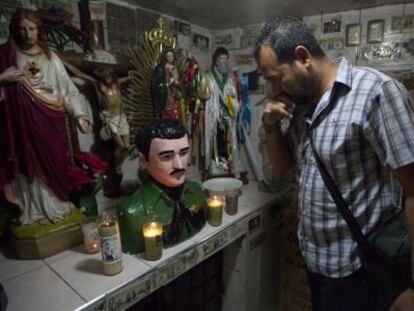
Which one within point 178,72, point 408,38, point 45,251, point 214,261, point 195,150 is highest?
point 408,38

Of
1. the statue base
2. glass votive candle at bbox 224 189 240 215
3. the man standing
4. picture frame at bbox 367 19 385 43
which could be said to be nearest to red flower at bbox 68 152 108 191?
the statue base

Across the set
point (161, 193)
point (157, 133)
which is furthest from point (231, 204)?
point (157, 133)

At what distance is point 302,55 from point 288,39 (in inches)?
2.1

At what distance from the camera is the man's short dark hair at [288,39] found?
67 cm

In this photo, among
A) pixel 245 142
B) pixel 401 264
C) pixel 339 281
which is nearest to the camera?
pixel 401 264

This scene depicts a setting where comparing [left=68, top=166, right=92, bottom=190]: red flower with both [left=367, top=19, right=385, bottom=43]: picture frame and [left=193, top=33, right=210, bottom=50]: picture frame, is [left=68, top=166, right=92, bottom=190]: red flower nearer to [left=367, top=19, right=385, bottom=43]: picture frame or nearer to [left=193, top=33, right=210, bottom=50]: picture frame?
[left=193, top=33, right=210, bottom=50]: picture frame

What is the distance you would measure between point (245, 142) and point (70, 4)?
1.09 meters

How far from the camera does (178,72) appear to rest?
4.26 ft

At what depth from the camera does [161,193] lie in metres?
0.96

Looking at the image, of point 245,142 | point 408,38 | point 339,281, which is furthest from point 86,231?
point 408,38

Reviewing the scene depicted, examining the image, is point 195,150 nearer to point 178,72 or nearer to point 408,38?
point 178,72

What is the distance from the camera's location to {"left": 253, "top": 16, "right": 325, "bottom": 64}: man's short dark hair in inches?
26.4

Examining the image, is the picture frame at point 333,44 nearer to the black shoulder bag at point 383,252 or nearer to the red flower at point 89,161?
the black shoulder bag at point 383,252

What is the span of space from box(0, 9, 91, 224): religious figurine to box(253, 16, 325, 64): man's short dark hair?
2.07 feet
